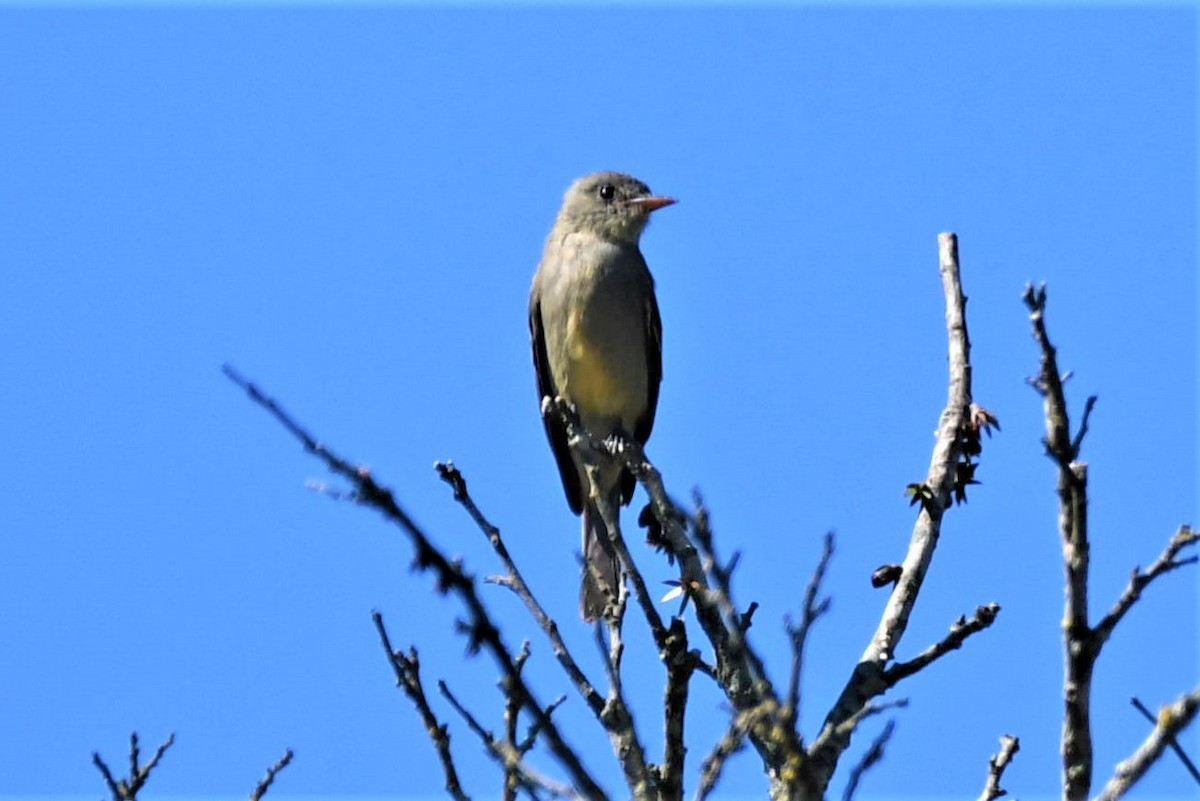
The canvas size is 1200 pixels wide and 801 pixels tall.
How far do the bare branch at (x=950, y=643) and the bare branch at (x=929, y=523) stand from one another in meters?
0.05

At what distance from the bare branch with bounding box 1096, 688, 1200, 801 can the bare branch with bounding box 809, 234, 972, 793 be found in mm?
1452

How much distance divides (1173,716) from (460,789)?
6.52 feet

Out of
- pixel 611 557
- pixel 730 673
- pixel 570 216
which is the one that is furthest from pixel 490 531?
pixel 570 216

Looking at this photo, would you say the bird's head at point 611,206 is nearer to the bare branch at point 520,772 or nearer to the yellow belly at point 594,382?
the yellow belly at point 594,382

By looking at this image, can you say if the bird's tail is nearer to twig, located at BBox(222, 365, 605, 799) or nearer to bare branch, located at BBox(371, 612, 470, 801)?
bare branch, located at BBox(371, 612, 470, 801)

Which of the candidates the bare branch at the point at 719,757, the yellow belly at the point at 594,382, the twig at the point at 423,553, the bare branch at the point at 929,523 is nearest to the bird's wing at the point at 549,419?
the yellow belly at the point at 594,382

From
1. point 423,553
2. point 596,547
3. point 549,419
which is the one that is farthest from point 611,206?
point 423,553

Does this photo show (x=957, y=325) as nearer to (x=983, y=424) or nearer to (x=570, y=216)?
(x=983, y=424)

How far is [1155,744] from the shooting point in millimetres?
3354

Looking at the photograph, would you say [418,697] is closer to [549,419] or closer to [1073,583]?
[1073,583]

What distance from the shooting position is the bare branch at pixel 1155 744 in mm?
3193

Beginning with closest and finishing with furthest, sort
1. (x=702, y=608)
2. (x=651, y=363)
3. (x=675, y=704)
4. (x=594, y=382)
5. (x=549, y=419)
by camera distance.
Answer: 1. (x=675, y=704)
2. (x=702, y=608)
3. (x=549, y=419)
4. (x=594, y=382)
5. (x=651, y=363)

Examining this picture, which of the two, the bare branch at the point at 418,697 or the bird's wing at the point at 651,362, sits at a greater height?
the bird's wing at the point at 651,362

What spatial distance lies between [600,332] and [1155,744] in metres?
7.32
